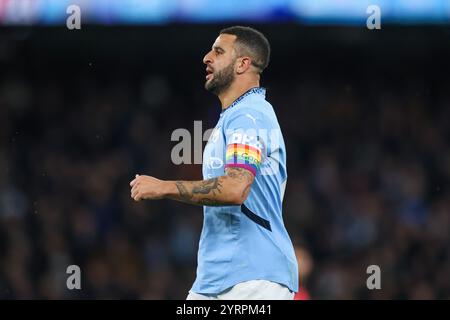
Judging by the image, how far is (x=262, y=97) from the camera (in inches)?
200

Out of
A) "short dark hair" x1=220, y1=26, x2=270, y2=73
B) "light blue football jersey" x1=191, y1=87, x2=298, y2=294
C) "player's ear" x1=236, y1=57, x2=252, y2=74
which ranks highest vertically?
"short dark hair" x1=220, y1=26, x2=270, y2=73

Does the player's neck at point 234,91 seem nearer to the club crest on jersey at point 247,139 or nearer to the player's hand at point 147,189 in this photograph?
the club crest on jersey at point 247,139

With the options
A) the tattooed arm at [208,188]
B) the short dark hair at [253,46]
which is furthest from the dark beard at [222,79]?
the tattooed arm at [208,188]

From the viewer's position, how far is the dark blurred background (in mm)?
11812

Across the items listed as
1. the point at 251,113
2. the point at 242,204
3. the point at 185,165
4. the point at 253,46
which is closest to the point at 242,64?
the point at 253,46

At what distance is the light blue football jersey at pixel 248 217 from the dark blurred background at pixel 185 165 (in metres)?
6.35

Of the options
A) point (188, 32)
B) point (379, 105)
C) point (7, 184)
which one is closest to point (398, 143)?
point (379, 105)

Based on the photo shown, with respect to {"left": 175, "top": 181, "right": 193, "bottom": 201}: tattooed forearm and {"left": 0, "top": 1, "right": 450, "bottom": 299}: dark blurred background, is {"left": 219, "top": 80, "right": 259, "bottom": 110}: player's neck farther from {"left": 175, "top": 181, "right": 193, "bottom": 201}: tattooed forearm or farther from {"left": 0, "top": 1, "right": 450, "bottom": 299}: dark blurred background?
{"left": 0, "top": 1, "right": 450, "bottom": 299}: dark blurred background

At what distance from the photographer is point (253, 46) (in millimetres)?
5172

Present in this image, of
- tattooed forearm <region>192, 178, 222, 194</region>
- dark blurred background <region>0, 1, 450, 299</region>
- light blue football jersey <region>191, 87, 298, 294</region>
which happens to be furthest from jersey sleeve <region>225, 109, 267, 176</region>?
dark blurred background <region>0, 1, 450, 299</region>

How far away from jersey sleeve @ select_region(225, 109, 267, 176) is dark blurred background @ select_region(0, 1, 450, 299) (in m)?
6.52

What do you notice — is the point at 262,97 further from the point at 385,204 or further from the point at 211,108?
the point at 211,108

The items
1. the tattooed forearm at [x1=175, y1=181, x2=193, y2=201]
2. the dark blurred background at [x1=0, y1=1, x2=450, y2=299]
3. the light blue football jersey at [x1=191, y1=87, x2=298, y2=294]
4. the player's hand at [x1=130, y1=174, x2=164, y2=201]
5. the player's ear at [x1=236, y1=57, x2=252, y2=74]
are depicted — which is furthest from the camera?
the dark blurred background at [x1=0, y1=1, x2=450, y2=299]

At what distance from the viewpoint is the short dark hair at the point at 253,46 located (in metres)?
5.16
